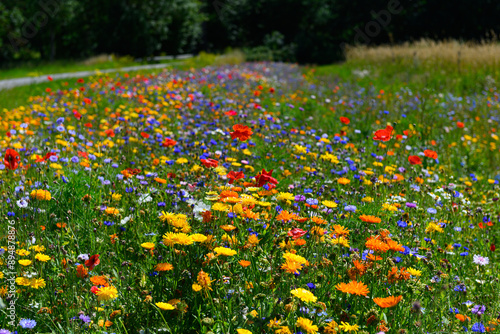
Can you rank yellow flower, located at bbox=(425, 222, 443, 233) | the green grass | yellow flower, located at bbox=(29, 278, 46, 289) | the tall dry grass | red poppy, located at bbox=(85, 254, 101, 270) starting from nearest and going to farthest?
red poppy, located at bbox=(85, 254, 101, 270), yellow flower, located at bbox=(29, 278, 46, 289), yellow flower, located at bbox=(425, 222, 443, 233), the green grass, the tall dry grass

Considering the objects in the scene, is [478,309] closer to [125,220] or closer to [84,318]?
[84,318]

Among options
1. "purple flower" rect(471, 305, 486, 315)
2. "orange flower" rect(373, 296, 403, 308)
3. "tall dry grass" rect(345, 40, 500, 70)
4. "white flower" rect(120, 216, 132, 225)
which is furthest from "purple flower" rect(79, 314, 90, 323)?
"tall dry grass" rect(345, 40, 500, 70)

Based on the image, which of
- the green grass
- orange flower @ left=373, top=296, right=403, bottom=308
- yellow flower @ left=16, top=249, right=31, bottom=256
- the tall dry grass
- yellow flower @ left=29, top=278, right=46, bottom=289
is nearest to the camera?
orange flower @ left=373, top=296, right=403, bottom=308

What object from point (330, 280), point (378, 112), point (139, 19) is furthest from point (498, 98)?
point (139, 19)

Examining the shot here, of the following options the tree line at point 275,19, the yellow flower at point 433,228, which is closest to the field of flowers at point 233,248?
the yellow flower at point 433,228

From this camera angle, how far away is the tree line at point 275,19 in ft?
65.7

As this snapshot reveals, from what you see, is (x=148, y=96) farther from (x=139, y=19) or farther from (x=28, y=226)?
(x=139, y=19)

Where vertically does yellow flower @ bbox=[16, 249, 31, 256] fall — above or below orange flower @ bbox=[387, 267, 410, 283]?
above

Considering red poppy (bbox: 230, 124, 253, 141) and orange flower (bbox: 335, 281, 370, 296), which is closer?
orange flower (bbox: 335, 281, 370, 296)

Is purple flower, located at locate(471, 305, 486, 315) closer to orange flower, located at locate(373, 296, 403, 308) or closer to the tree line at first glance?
orange flower, located at locate(373, 296, 403, 308)

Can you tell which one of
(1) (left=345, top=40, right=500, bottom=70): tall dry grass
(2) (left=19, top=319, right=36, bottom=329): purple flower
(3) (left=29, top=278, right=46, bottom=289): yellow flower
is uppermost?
(1) (left=345, top=40, right=500, bottom=70): tall dry grass

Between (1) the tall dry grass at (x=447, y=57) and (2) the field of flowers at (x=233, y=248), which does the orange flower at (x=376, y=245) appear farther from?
(1) the tall dry grass at (x=447, y=57)

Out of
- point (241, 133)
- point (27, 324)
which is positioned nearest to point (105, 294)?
point (27, 324)

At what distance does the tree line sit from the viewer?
2002 cm
